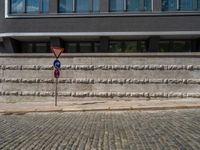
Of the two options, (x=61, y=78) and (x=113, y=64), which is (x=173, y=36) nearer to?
(x=113, y=64)

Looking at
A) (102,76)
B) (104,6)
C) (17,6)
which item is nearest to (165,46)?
(104,6)

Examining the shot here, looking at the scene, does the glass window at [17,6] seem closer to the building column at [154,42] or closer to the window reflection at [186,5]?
the building column at [154,42]

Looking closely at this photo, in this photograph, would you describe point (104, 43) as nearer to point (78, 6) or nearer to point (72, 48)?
point (72, 48)

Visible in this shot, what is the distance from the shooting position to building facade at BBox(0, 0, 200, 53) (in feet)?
78.5

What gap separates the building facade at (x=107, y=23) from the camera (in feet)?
78.5

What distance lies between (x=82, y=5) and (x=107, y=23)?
2.75 metres

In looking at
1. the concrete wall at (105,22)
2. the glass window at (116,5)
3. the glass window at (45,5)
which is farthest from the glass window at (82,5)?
the glass window at (45,5)

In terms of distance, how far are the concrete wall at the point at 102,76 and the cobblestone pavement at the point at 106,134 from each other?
6.89 metres

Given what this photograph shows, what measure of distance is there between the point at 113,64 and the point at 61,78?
11.0 ft

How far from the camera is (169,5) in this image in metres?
24.4

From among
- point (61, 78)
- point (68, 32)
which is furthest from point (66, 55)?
point (68, 32)

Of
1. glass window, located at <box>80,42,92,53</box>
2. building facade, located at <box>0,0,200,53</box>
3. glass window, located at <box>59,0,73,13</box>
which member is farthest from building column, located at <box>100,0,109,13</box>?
glass window, located at <box>80,42,92,53</box>

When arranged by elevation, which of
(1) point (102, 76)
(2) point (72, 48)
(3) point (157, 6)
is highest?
(3) point (157, 6)

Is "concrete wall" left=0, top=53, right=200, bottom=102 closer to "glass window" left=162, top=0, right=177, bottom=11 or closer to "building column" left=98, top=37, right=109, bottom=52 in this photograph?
"building column" left=98, top=37, right=109, bottom=52
